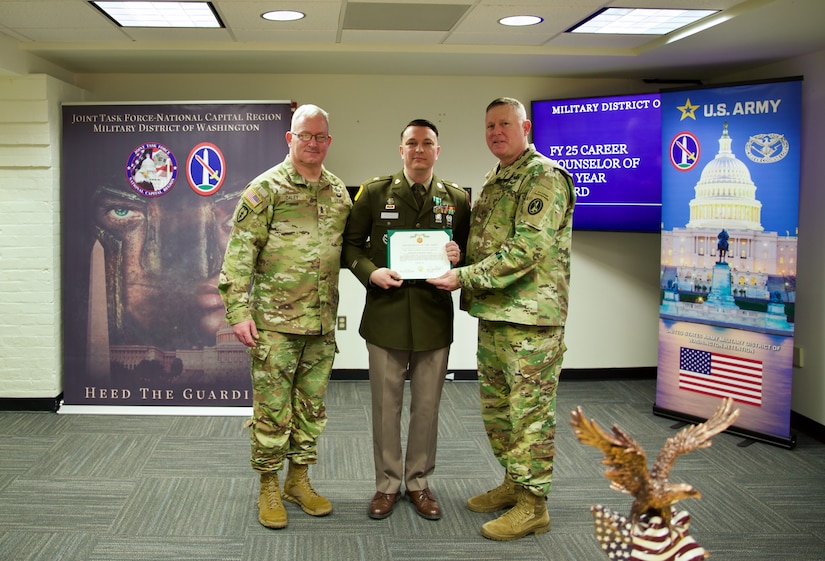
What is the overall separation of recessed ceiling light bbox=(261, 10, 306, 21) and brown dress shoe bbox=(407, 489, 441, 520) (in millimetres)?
2340

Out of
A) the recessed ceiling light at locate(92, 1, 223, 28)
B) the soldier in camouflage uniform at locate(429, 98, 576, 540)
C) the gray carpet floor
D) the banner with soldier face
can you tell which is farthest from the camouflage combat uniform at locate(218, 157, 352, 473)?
the banner with soldier face

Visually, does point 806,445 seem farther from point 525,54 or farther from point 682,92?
point 525,54

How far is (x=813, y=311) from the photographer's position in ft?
13.9

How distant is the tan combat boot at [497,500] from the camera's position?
3.08 metres

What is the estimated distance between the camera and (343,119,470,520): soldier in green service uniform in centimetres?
288

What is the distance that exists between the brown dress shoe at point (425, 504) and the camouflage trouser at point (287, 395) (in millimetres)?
476

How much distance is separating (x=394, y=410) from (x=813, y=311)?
9.10 feet

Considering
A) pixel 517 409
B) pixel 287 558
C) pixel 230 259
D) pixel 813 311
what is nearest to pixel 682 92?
pixel 813 311

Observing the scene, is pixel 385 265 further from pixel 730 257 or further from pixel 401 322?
pixel 730 257

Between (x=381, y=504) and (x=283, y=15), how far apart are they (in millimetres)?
2391

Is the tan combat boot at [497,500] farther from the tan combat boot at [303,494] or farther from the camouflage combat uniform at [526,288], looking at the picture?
the tan combat boot at [303,494]

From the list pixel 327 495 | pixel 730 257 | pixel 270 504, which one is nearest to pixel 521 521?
pixel 327 495

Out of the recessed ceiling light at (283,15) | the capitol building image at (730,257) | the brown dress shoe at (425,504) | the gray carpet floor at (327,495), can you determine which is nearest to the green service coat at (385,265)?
the brown dress shoe at (425,504)

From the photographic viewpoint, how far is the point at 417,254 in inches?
112
